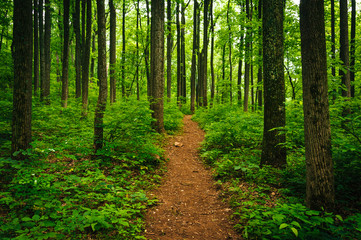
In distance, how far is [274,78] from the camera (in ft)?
15.9

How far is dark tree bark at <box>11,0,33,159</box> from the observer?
13.3 ft

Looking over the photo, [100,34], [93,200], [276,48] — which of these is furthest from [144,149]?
[276,48]

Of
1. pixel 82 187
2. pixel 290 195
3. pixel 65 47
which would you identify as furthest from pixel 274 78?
pixel 65 47

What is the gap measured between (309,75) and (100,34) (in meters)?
5.87

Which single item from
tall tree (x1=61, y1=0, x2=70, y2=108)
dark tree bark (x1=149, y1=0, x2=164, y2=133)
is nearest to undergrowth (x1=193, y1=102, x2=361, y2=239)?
dark tree bark (x1=149, y1=0, x2=164, y2=133)

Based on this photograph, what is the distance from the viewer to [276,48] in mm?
4836

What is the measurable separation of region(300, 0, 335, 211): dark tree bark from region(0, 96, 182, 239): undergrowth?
3048 mm

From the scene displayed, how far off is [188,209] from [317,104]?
3275 millimetres

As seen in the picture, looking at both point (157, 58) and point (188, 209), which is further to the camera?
point (157, 58)

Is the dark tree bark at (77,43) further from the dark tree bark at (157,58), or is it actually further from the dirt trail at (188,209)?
the dirt trail at (188,209)

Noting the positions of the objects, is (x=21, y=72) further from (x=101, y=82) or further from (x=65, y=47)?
(x=65, y=47)

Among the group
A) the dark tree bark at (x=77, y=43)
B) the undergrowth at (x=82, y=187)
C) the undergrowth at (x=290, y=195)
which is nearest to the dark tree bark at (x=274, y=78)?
the undergrowth at (x=290, y=195)

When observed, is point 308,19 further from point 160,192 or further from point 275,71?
point 160,192

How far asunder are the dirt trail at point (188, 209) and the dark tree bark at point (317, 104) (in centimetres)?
162
